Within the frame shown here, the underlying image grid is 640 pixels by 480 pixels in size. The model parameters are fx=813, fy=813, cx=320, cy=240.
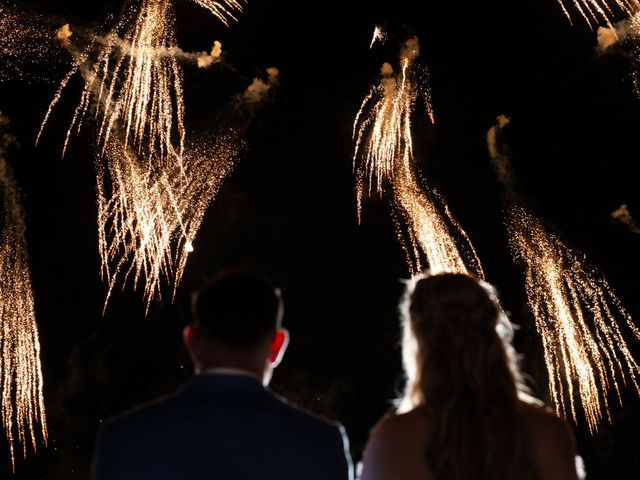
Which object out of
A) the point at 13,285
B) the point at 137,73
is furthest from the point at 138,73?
the point at 13,285

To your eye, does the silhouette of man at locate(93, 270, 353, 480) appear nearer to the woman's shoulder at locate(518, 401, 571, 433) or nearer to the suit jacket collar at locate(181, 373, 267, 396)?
the suit jacket collar at locate(181, 373, 267, 396)

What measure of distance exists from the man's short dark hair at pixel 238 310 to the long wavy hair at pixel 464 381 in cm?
69

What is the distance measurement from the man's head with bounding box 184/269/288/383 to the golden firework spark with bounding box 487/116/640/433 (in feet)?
56.9

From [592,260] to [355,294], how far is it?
8.12 m

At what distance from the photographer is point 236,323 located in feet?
8.93

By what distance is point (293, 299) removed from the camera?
29.1 metres

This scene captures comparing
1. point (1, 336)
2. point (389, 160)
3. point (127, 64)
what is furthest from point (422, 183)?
point (1, 336)

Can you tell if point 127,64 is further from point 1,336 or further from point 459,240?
point 459,240

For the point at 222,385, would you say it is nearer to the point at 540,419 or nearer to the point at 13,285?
the point at 540,419

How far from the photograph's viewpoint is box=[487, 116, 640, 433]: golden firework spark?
2169cm

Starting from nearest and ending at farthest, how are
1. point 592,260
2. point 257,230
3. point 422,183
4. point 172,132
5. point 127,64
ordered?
point 127,64, point 172,132, point 422,183, point 592,260, point 257,230

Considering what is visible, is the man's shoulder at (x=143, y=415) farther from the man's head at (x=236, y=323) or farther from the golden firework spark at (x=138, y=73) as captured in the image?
the golden firework spark at (x=138, y=73)

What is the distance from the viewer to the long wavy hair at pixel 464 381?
292 centimetres

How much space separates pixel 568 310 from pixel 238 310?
71.0 feet
